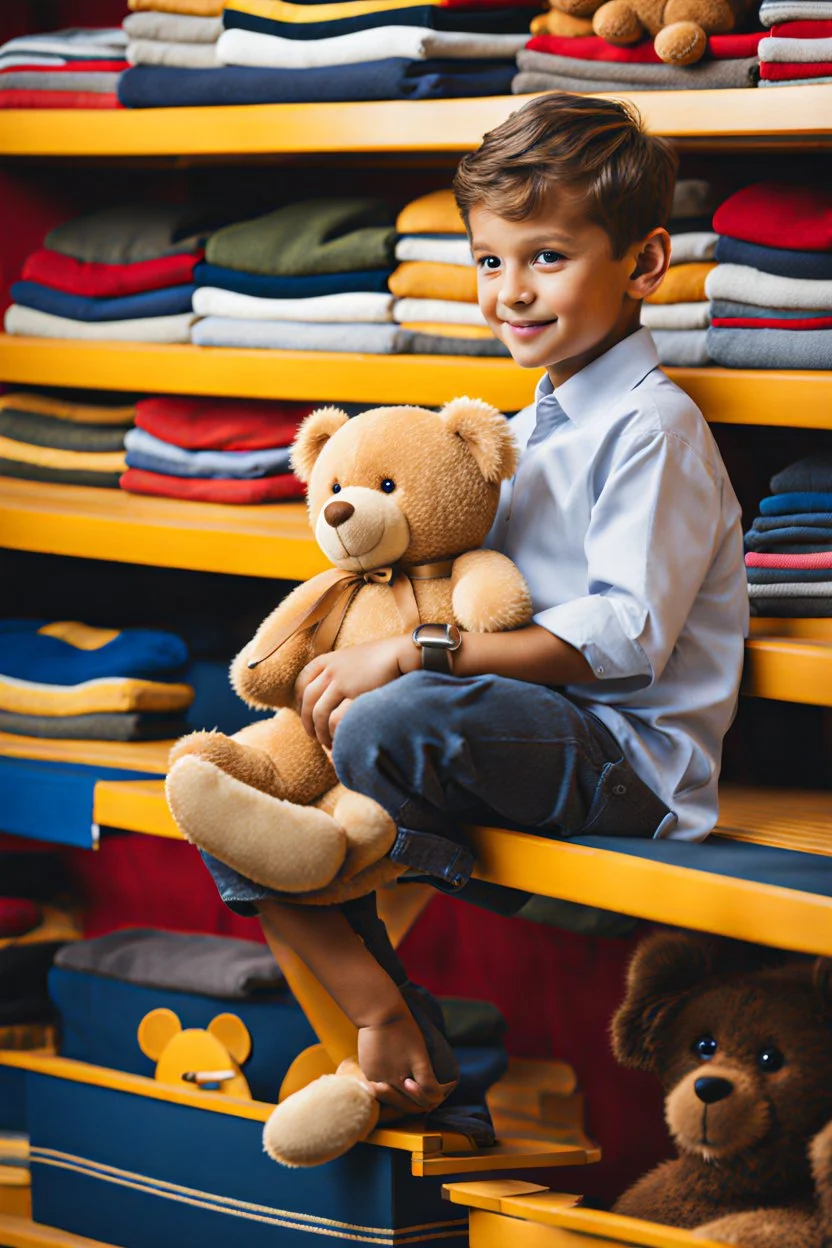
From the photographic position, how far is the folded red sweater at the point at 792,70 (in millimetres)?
1666

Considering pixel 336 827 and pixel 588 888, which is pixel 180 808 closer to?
pixel 336 827

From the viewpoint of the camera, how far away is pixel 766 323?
5.85 ft

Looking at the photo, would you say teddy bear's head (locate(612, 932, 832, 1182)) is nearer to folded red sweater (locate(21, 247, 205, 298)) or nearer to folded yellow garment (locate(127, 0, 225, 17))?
Result: folded red sweater (locate(21, 247, 205, 298))

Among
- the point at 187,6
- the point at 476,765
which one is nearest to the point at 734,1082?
the point at 476,765

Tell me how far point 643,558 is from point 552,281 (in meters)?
0.31

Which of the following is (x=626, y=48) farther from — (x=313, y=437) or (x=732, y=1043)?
(x=732, y=1043)

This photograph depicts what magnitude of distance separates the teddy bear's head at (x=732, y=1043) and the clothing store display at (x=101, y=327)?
108 cm

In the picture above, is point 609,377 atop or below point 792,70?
below

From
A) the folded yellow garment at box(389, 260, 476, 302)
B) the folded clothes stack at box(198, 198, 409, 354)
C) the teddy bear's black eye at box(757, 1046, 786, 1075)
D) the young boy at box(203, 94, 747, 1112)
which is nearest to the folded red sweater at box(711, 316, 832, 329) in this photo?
the young boy at box(203, 94, 747, 1112)

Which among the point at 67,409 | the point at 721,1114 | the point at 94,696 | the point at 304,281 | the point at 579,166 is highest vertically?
the point at 579,166

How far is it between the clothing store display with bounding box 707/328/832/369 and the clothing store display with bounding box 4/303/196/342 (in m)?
0.83

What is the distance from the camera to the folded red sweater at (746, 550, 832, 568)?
69.9 inches

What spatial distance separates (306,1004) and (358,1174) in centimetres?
19

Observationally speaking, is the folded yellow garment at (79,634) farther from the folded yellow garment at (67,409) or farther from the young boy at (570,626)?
the young boy at (570,626)
